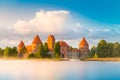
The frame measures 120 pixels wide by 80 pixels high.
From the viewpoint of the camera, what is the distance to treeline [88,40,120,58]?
141 feet

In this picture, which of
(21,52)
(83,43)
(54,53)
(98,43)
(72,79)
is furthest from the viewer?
(83,43)

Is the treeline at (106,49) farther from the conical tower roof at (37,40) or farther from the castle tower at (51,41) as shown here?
the conical tower roof at (37,40)

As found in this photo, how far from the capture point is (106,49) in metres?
43.3

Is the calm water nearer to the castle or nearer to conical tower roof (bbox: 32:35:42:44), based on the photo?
the castle

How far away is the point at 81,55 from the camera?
51.4 m

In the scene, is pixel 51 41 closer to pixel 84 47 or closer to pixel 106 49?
pixel 84 47

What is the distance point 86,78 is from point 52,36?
39.0 meters

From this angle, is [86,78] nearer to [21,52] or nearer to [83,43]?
[21,52]

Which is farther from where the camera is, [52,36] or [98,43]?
[52,36]

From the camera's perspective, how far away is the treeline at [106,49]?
141 ft

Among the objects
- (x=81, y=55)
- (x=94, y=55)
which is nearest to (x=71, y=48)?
(x=81, y=55)

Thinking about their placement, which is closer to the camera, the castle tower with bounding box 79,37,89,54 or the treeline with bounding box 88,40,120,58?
the treeline with bounding box 88,40,120,58

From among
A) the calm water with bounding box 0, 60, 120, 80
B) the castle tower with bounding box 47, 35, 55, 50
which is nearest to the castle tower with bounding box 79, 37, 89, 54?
the castle tower with bounding box 47, 35, 55, 50

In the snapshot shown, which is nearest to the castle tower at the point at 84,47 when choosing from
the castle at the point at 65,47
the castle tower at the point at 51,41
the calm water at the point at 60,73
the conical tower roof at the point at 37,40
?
the castle at the point at 65,47
